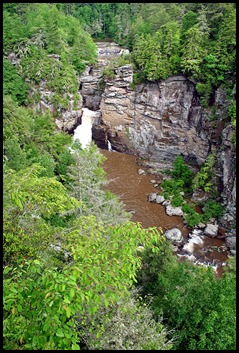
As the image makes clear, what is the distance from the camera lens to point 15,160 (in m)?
17.1

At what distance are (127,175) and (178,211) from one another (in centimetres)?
677

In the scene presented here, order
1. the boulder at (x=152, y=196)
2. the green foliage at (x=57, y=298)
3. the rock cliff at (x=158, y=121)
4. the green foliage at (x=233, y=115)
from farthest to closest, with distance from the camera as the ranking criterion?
the rock cliff at (x=158, y=121) → the boulder at (x=152, y=196) → the green foliage at (x=233, y=115) → the green foliage at (x=57, y=298)

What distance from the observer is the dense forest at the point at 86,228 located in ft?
13.2

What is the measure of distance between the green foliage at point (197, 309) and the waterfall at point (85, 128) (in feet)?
75.6

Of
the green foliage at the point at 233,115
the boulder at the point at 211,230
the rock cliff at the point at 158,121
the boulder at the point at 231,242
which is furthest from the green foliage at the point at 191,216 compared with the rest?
the green foliage at the point at 233,115

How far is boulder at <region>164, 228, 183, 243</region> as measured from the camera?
2113cm

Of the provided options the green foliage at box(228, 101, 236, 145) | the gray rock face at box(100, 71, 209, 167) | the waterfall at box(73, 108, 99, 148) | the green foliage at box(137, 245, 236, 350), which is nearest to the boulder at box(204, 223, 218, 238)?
the green foliage at box(228, 101, 236, 145)

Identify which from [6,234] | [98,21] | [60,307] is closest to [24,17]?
[98,21]

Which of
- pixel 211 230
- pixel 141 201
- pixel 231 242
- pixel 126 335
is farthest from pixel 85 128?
pixel 126 335

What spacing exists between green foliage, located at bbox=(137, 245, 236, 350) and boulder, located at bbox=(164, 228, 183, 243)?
1032 cm

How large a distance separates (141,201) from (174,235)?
198 inches

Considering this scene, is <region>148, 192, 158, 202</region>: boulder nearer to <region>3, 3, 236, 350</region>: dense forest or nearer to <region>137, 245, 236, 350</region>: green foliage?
<region>3, 3, 236, 350</region>: dense forest

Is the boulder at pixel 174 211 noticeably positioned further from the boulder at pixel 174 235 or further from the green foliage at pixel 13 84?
the green foliage at pixel 13 84

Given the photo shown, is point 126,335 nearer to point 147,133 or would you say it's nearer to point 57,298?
point 57,298
